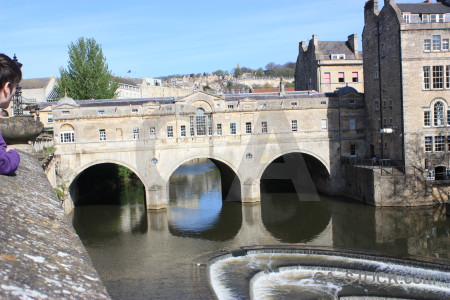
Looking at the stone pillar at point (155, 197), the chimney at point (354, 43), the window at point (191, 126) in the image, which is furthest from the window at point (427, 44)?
the stone pillar at point (155, 197)

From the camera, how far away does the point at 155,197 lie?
38.3 m

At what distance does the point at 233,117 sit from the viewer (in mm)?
39938

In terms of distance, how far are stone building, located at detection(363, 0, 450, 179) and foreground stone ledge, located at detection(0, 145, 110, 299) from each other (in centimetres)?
3559

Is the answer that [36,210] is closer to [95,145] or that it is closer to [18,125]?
[18,125]

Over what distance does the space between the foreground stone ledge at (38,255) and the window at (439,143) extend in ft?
121

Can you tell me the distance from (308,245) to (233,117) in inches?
611

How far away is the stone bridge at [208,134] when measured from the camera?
38.4 meters

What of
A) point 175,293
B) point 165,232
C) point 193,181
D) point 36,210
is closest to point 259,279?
point 175,293

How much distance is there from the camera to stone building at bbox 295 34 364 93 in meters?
53.2

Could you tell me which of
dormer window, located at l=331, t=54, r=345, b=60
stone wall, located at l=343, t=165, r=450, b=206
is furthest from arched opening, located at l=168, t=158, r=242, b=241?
dormer window, located at l=331, t=54, r=345, b=60

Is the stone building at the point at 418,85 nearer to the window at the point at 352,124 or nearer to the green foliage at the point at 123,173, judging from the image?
the window at the point at 352,124

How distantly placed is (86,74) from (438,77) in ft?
126

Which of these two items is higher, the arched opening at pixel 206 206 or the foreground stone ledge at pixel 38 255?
the foreground stone ledge at pixel 38 255

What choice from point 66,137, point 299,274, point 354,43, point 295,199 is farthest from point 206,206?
point 354,43
